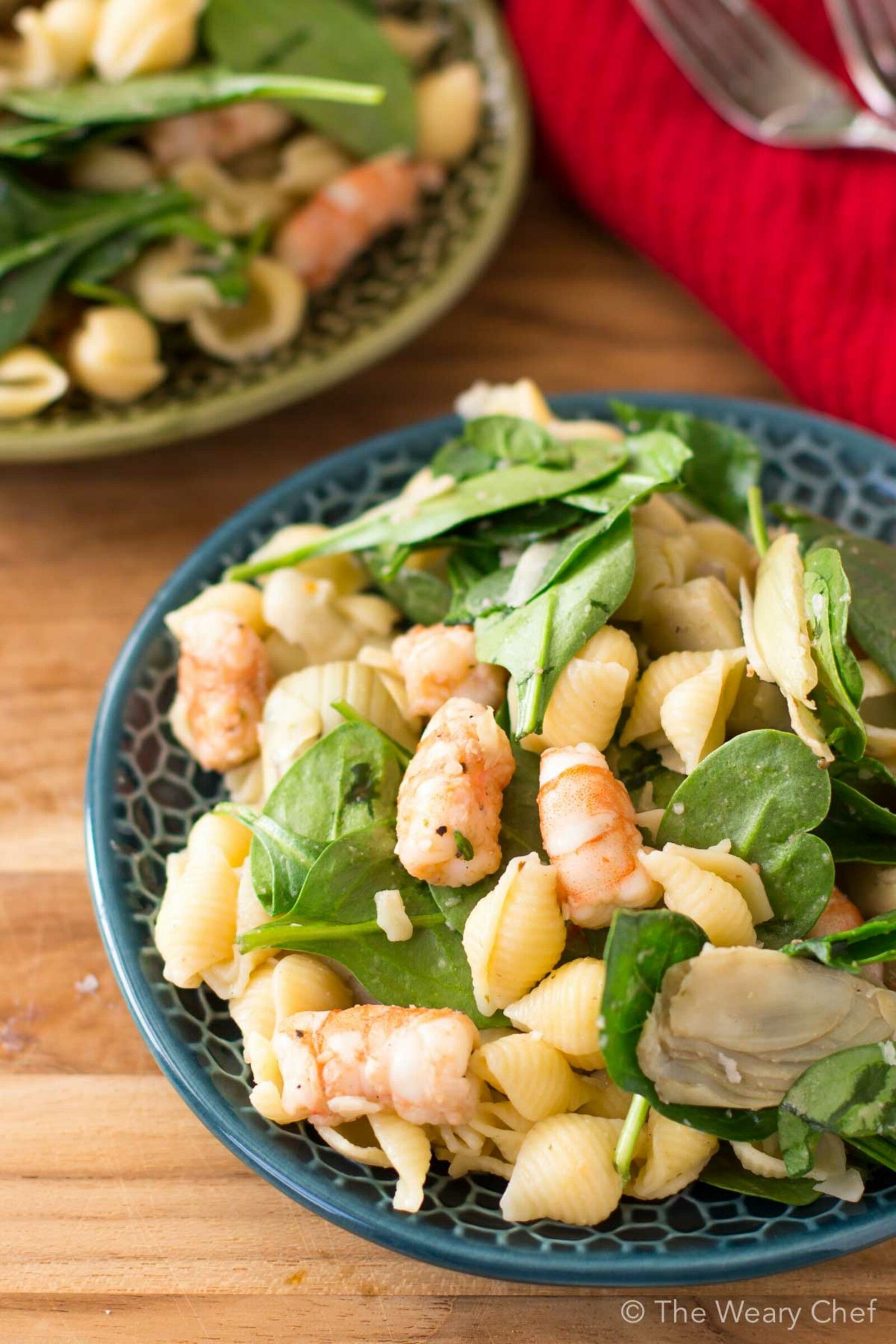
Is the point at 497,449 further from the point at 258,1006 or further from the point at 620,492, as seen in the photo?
the point at 258,1006

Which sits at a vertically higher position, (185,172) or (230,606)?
(185,172)

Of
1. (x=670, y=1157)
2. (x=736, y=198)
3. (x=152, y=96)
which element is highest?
(x=152, y=96)

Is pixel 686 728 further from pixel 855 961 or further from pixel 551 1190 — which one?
pixel 551 1190

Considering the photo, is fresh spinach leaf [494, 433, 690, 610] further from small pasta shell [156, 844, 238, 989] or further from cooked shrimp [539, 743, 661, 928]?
small pasta shell [156, 844, 238, 989]

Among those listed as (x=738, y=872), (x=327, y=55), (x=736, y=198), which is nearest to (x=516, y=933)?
(x=738, y=872)

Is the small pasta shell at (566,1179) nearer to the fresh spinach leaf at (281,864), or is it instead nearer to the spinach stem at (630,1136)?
the spinach stem at (630,1136)

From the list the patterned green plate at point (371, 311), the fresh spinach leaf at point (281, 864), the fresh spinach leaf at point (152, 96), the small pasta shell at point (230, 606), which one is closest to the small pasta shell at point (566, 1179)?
the fresh spinach leaf at point (281, 864)
